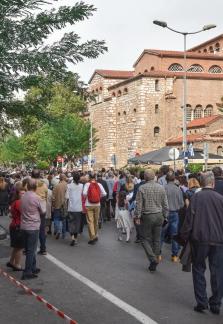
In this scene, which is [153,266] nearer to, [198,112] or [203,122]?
[203,122]

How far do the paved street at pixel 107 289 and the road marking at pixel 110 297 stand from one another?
0.07 m

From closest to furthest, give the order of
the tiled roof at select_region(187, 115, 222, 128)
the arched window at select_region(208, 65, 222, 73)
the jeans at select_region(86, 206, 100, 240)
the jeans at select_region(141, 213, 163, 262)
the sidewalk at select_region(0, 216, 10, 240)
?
the jeans at select_region(141, 213, 163, 262), the jeans at select_region(86, 206, 100, 240), the sidewalk at select_region(0, 216, 10, 240), the tiled roof at select_region(187, 115, 222, 128), the arched window at select_region(208, 65, 222, 73)

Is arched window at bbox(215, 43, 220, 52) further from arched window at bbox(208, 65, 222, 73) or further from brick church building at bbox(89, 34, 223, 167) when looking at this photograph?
arched window at bbox(208, 65, 222, 73)

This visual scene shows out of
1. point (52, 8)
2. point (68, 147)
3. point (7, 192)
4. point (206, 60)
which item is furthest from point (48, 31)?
point (206, 60)

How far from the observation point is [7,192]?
22.9 metres

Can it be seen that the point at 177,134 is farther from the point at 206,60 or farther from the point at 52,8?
the point at 52,8

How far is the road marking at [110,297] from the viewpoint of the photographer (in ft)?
21.9

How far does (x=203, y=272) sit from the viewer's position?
7.13 meters

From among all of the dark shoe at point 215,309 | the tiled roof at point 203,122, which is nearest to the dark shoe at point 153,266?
the dark shoe at point 215,309

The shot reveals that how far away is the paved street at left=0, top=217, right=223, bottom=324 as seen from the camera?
6.74 meters

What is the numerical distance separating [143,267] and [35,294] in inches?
118

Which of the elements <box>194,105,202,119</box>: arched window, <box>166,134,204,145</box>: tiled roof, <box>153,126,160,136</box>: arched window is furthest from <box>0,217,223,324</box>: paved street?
<box>194,105,202,119</box>: arched window

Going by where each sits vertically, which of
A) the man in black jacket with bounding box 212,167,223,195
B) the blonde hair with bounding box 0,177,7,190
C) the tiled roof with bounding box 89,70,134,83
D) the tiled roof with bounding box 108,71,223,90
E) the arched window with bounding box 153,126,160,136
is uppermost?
the tiled roof with bounding box 89,70,134,83

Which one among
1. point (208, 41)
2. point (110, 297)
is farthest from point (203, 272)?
point (208, 41)
